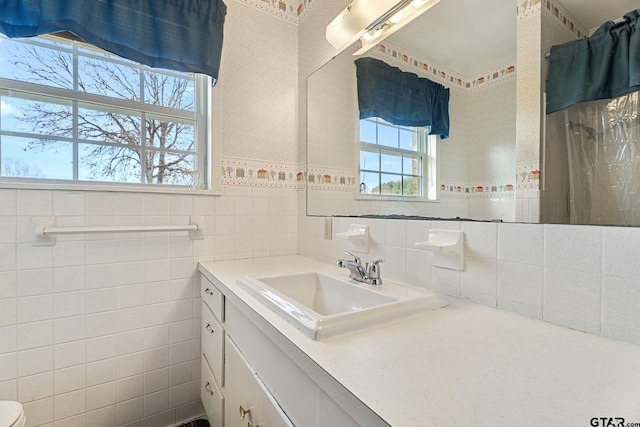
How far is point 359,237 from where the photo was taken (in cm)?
127

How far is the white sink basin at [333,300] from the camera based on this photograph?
0.67 meters

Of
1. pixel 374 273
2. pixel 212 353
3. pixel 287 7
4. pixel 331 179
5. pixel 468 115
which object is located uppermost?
pixel 287 7

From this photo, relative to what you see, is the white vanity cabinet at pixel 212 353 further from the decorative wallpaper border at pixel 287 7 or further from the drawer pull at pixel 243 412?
the decorative wallpaper border at pixel 287 7

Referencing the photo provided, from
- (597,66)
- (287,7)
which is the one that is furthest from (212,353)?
(287,7)

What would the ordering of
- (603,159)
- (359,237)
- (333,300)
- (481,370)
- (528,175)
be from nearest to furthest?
(481,370), (603,159), (528,175), (333,300), (359,237)

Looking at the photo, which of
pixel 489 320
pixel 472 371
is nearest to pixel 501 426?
pixel 472 371

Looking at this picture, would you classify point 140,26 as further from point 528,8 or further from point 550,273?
point 550,273

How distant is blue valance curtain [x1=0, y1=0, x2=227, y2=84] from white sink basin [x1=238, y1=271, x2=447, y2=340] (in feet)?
3.64

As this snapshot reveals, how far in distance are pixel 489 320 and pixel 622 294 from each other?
10.3 inches

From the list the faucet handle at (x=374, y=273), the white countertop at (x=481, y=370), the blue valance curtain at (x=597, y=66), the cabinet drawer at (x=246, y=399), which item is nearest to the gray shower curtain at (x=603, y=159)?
the blue valance curtain at (x=597, y=66)

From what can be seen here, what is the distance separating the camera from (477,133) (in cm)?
91

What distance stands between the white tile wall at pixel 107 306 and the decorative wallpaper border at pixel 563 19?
1.43 metres

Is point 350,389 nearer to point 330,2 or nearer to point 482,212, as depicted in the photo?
point 482,212

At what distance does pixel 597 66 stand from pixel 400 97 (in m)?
0.62
